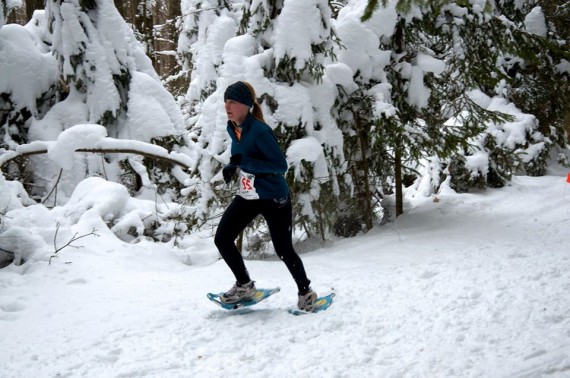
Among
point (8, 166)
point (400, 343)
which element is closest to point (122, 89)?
point (8, 166)

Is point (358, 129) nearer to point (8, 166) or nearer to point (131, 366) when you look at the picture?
point (131, 366)

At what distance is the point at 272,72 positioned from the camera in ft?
20.5

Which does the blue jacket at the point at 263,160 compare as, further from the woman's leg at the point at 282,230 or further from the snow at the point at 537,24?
the snow at the point at 537,24

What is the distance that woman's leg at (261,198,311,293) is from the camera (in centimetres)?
390

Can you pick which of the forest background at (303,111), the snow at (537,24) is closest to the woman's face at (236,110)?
the forest background at (303,111)

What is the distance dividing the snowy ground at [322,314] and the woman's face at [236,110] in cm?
178

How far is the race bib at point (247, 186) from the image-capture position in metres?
3.84

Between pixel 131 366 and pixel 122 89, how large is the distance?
7041 millimetres

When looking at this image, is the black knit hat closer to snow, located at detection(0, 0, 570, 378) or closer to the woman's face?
the woman's face

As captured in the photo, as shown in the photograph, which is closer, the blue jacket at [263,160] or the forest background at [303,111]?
the blue jacket at [263,160]

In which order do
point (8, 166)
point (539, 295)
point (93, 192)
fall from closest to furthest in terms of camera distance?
point (539, 295)
point (93, 192)
point (8, 166)

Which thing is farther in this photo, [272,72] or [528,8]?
[528,8]

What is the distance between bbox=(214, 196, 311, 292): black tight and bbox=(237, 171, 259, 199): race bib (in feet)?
0.24

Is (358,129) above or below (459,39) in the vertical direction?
below
